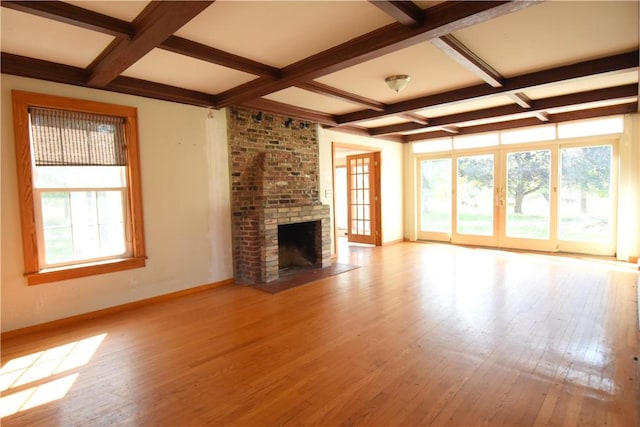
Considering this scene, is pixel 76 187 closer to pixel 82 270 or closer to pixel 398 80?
pixel 82 270

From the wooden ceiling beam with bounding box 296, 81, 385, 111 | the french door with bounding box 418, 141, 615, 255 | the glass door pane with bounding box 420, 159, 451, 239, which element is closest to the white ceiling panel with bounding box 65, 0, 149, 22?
the wooden ceiling beam with bounding box 296, 81, 385, 111

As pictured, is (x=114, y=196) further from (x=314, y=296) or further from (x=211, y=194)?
(x=314, y=296)

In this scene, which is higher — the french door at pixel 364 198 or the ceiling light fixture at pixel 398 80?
the ceiling light fixture at pixel 398 80

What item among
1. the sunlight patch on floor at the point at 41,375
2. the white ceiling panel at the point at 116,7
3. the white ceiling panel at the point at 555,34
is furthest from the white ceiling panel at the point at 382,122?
the sunlight patch on floor at the point at 41,375

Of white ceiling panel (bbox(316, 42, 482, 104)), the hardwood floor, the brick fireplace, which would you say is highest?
white ceiling panel (bbox(316, 42, 482, 104))

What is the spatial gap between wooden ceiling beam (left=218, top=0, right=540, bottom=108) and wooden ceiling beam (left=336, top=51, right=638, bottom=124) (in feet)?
6.69

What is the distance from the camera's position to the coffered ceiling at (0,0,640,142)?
2.38 m

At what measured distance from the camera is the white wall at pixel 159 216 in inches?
124

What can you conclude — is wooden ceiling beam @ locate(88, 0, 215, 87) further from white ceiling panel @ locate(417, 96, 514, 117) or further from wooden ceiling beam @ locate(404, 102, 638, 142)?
wooden ceiling beam @ locate(404, 102, 638, 142)

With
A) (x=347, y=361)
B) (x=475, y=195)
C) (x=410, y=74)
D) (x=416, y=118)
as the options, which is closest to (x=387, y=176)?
(x=475, y=195)

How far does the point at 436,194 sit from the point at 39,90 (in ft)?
23.8

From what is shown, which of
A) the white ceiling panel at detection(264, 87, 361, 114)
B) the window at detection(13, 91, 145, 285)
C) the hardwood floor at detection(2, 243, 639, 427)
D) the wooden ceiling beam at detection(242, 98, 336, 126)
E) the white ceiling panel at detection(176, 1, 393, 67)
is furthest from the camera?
the wooden ceiling beam at detection(242, 98, 336, 126)

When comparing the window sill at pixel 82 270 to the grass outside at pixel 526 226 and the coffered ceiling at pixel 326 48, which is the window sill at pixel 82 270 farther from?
the grass outside at pixel 526 226

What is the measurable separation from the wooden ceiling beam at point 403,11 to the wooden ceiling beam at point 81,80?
2.80 meters
